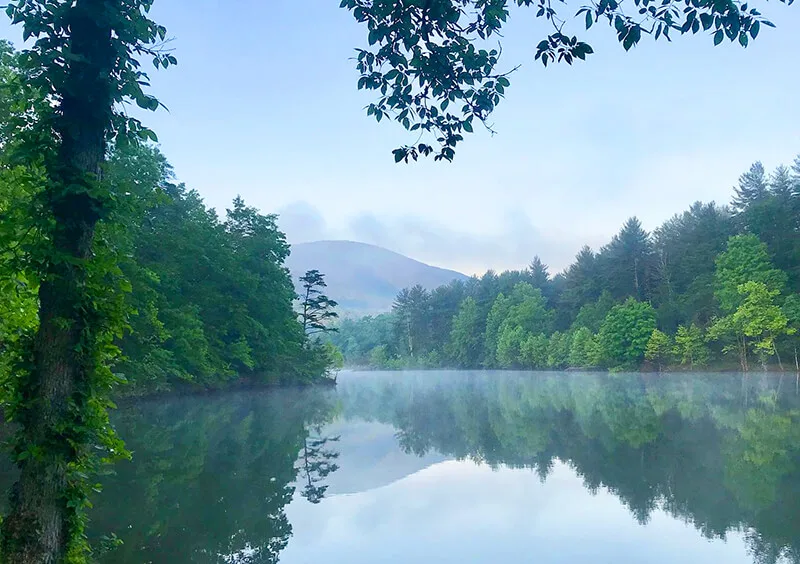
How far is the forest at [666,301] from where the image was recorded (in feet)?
137

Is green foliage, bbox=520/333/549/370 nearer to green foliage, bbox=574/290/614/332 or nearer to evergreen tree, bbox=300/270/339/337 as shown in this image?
green foliage, bbox=574/290/614/332

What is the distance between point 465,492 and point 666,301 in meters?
50.2

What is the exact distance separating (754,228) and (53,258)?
52.2m

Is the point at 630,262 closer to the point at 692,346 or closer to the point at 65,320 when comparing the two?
the point at 692,346

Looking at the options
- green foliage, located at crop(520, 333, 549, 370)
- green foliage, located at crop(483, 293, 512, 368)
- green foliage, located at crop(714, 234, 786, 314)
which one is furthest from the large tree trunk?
green foliage, located at crop(483, 293, 512, 368)

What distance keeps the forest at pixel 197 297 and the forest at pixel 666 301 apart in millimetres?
27420

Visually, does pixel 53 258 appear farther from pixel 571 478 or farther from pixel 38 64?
pixel 571 478

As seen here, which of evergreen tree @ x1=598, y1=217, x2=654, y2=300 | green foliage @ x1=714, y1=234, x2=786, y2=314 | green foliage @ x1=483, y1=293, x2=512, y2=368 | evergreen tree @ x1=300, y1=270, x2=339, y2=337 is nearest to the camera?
green foliage @ x1=714, y1=234, x2=786, y2=314

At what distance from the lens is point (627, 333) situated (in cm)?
5094

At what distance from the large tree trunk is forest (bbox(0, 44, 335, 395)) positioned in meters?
0.33

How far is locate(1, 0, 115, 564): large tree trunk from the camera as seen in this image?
10.7ft

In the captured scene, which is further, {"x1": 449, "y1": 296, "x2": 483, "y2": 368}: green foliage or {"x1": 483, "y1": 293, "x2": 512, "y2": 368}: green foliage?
{"x1": 449, "y1": 296, "x2": 483, "y2": 368}: green foliage

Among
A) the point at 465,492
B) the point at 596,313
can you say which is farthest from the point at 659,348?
the point at 465,492

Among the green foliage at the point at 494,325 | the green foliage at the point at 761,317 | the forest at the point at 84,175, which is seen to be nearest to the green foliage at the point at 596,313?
the green foliage at the point at 494,325
